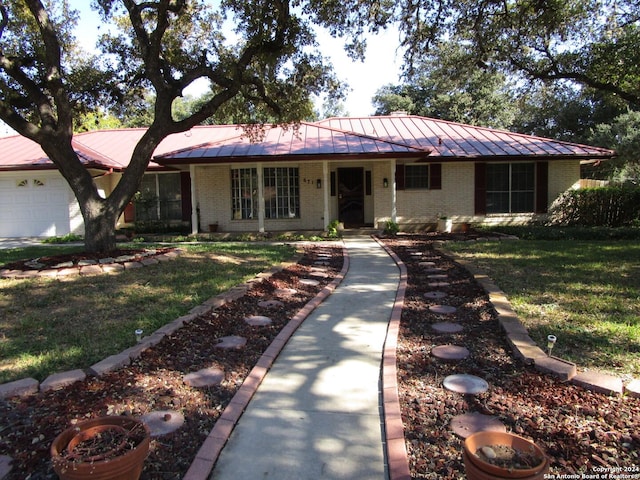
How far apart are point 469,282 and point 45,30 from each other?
28.0 ft

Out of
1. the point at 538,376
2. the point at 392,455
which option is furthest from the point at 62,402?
the point at 538,376

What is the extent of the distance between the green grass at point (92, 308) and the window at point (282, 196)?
7228 millimetres

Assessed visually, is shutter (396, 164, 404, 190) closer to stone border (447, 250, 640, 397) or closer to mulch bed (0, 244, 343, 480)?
stone border (447, 250, 640, 397)

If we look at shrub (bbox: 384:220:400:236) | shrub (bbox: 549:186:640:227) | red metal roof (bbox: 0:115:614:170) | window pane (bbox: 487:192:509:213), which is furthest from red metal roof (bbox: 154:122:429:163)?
shrub (bbox: 549:186:640:227)

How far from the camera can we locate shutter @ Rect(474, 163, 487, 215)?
620 inches

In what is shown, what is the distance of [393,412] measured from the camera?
123 inches

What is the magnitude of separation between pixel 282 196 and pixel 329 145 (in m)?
2.71

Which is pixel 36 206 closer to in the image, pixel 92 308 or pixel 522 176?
pixel 92 308

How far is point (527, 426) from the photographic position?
9.47 ft

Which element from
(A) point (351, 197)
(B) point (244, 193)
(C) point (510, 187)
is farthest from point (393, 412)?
(C) point (510, 187)

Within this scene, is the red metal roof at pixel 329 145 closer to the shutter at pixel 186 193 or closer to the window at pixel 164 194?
the window at pixel 164 194

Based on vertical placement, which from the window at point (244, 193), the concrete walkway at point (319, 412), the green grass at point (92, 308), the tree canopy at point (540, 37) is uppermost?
the tree canopy at point (540, 37)

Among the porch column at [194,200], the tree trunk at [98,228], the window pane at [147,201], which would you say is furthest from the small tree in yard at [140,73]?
the window pane at [147,201]

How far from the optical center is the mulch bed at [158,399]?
2.64m
